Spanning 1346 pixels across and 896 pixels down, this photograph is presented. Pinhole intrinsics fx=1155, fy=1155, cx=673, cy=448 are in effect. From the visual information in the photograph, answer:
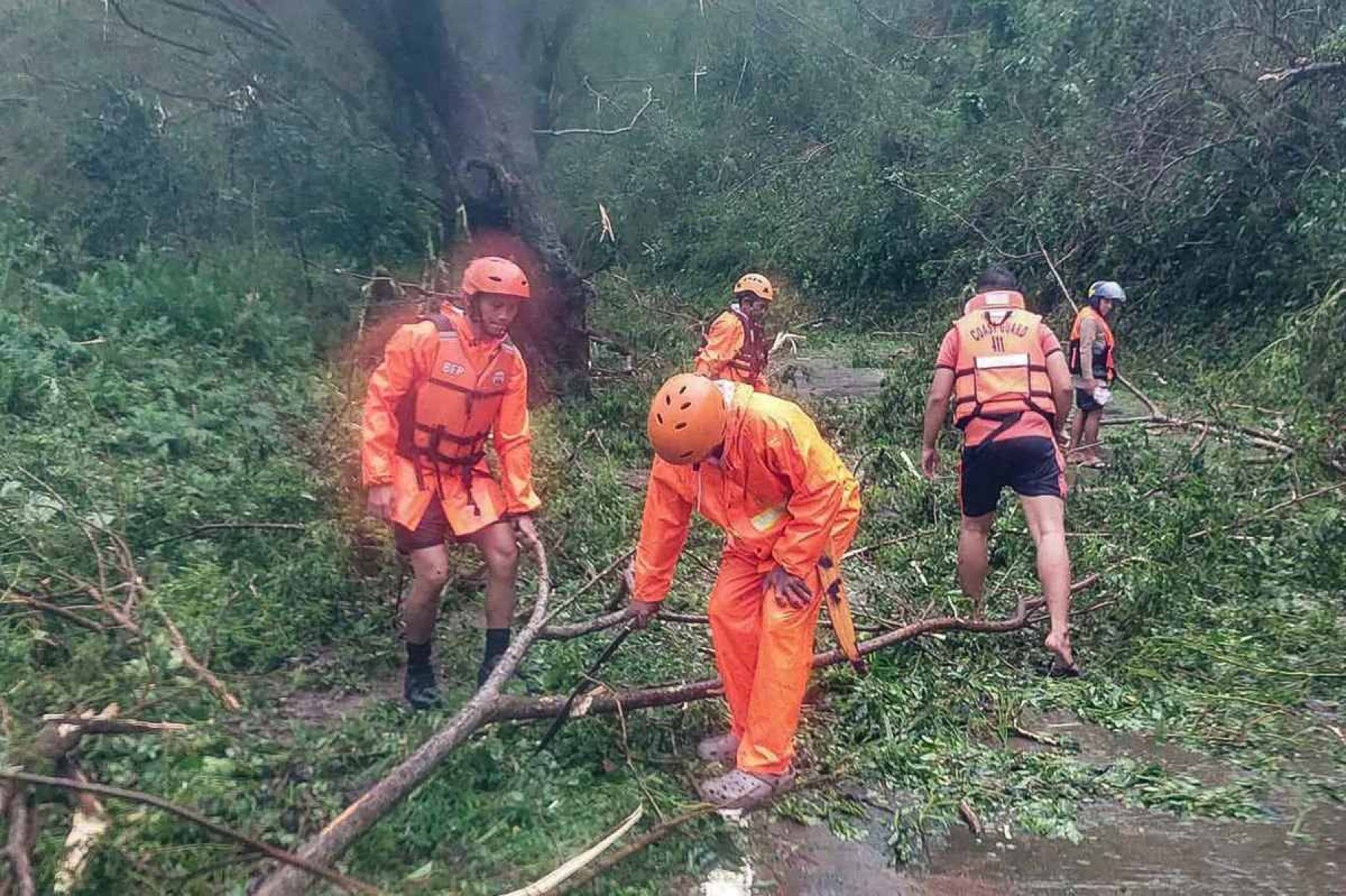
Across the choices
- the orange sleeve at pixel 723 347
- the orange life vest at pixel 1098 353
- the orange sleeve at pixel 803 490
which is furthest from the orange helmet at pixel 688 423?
the orange life vest at pixel 1098 353

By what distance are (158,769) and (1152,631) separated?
13.4 ft

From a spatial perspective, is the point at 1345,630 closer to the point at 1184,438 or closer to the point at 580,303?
the point at 1184,438

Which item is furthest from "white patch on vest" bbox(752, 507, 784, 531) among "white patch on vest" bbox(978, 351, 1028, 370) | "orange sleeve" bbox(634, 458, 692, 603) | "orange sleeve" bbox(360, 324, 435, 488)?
"white patch on vest" bbox(978, 351, 1028, 370)

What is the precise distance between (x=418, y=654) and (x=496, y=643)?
306mm

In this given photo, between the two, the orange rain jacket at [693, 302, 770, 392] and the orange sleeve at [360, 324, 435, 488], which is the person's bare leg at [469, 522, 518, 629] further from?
the orange rain jacket at [693, 302, 770, 392]

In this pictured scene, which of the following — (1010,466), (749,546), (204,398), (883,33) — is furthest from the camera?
(883,33)

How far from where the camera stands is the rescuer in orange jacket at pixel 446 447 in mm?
4312

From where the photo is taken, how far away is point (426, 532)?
4.38 m

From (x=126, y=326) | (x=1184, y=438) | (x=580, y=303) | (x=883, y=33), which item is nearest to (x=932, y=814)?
(x=1184, y=438)

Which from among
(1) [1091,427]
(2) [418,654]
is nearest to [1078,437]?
(1) [1091,427]

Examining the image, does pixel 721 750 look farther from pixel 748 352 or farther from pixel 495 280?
pixel 748 352

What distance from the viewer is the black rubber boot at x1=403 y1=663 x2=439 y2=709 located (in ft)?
14.6

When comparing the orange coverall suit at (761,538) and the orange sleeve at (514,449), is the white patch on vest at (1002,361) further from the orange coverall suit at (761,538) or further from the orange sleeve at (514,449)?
the orange sleeve at (514,449)

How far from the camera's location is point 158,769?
362 centimetres
